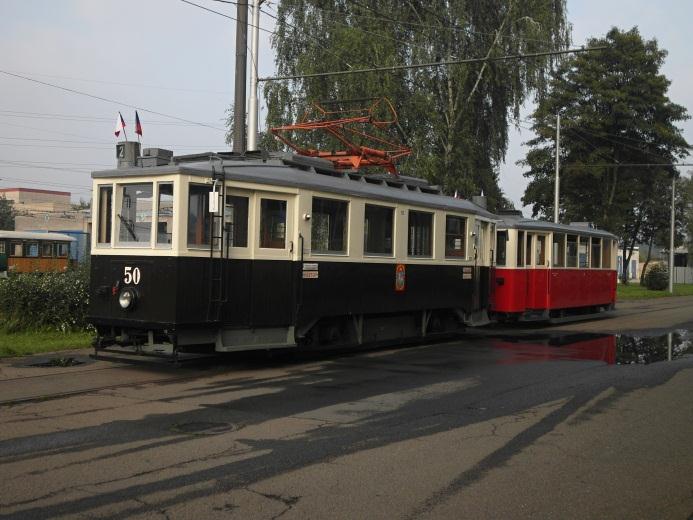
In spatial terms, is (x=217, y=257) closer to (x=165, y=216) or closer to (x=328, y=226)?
(x=165, y=216)

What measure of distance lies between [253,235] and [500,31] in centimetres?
2341

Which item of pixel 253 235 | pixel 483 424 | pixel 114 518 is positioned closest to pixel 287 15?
pixel 253 235

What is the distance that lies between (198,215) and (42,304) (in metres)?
5.57

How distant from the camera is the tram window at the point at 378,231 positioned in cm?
1362

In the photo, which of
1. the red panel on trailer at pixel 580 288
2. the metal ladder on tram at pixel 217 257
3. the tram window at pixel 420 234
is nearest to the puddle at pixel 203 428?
the metal ladder on tram at pixel 217 257

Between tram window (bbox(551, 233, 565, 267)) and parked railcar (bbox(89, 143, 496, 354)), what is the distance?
25.4 ft

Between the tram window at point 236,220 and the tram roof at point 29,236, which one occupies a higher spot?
the tram roof at point 29,236

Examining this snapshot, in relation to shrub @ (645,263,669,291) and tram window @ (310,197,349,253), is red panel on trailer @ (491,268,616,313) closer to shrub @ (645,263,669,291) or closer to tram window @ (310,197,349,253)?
tram window @ (310,197,349,253)

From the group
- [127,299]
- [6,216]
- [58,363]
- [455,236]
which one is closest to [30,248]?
[455,236]

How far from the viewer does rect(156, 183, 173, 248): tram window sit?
1074cm

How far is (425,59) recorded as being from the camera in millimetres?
30625

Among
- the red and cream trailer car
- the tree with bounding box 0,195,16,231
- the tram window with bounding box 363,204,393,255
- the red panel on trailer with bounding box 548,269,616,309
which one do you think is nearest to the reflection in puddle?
the red and cream trailer car

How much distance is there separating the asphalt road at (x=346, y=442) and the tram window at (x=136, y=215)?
203cm

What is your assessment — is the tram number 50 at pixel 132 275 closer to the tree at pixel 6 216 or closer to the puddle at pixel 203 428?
the puddle at pixel 203 428
